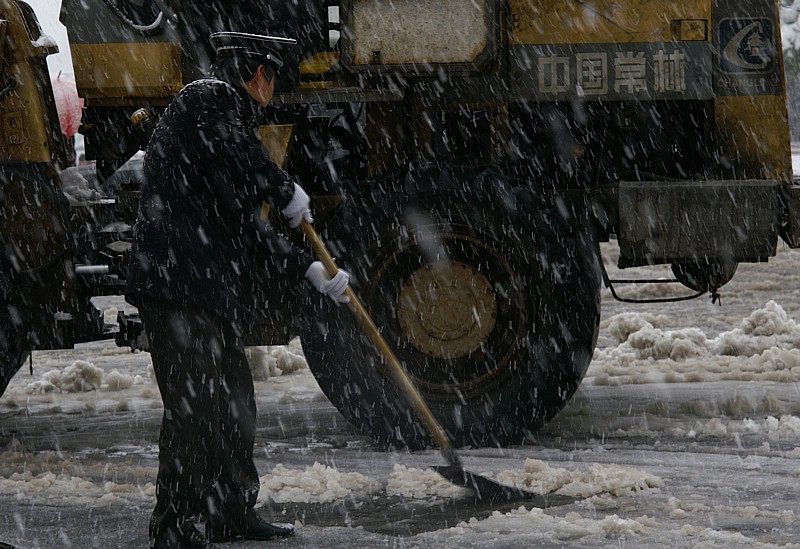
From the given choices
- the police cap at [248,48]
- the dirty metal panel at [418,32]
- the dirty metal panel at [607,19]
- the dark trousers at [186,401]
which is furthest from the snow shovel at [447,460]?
the dirty metal panel at [607,19]

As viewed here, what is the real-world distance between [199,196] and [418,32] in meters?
1.70

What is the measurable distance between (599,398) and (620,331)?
70.2 inches

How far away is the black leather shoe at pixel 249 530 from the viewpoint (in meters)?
4.46

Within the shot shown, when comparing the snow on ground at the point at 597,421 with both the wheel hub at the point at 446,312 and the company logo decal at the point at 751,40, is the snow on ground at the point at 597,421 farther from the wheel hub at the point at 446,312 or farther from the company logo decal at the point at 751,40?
the company logo decal at the point at 751,40

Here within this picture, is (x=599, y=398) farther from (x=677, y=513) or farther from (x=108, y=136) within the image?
(x=108, y=136)

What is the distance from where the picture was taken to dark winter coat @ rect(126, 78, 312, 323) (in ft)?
13.9

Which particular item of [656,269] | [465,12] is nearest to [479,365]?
[465,12]

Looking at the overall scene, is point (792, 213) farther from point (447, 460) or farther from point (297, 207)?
point (297, 207)

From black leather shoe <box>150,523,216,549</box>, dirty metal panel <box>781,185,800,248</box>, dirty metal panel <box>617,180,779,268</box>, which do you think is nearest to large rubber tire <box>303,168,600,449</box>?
dirty metal panel <box>617,180,779,268</box>

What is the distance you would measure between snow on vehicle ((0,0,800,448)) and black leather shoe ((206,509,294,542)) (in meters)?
1.20

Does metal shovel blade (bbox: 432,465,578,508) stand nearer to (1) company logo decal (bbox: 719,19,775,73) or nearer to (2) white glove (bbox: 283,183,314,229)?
(2) white glove (bbox: 283,183,314,229)

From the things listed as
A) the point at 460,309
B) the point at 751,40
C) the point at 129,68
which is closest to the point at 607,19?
the point at 751,40

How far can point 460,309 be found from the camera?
18.5ft

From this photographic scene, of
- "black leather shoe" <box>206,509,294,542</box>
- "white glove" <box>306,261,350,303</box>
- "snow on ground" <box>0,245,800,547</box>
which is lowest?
"snow on ground" <box>0,245,800,547</box>
